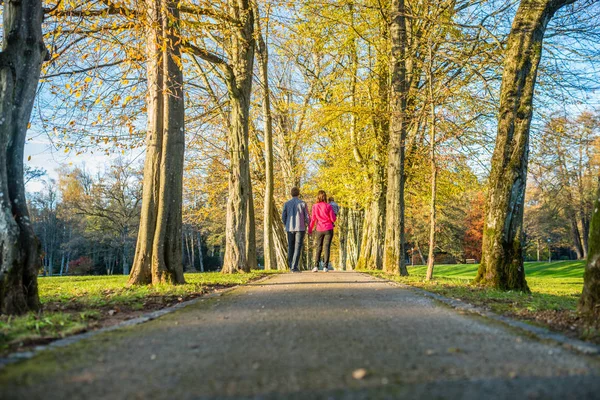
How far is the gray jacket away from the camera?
13.7 metres

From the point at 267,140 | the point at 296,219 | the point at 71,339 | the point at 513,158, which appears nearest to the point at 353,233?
the point at 267,140

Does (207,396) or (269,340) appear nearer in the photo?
(207,396)

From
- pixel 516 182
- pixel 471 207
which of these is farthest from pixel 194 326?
pixel 471 207

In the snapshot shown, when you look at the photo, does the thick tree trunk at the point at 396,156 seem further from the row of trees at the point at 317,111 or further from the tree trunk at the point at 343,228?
the tree trunk at the point at 343,228

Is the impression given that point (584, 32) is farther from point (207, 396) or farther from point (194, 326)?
point (207, 396)

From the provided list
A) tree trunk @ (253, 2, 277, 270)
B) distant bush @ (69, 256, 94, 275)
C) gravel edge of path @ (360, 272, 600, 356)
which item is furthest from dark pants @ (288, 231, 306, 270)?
distant bush @ (69, 256, 94, 275)

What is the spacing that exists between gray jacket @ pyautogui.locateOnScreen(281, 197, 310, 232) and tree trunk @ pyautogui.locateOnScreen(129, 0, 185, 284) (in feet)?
16.8

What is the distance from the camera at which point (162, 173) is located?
892 cm

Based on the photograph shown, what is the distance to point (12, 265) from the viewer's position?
520cm

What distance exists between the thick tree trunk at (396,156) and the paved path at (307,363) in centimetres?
901

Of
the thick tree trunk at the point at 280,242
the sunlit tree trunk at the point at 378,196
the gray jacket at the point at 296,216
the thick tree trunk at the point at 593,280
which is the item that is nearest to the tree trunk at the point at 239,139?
the gray jacket at the point at 296,216

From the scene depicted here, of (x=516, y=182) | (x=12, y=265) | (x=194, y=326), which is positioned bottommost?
(x=194, y=326)

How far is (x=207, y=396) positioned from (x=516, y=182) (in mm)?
8204

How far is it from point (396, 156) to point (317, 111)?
4.72 m
